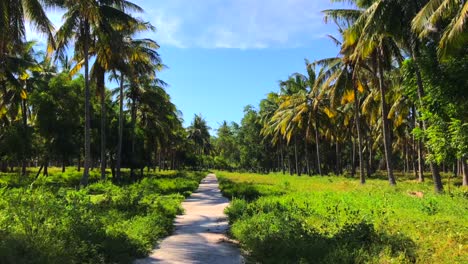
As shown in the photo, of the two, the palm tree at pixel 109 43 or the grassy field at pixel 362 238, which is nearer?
the grassy field at pixel 362 238

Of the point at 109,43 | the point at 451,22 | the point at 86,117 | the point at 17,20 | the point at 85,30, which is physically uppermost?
the point at 85,30

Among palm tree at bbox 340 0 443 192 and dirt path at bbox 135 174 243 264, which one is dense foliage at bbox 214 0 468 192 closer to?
palm tree at bbox 340 0 443 192

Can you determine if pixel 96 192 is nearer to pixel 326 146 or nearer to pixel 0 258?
pixel 0 258

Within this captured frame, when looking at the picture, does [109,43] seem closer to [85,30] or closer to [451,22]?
[85,30]

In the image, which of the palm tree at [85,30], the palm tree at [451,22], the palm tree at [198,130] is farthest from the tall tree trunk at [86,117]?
the palm tree at [198,130]

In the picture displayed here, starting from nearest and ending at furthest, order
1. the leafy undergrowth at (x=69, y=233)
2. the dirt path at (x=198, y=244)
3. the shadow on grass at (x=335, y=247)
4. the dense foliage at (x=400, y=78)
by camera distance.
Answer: the leafy undergrowth at (x=69, y=233) → the shadow on grass at (x=335, y=247) → the dirt path at (x=198, y=244) → the dense foliage at (x=400, y=78)

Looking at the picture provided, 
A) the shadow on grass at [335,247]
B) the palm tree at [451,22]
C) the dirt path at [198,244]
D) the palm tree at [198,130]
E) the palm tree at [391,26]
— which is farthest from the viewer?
the palm tree at [198,130]

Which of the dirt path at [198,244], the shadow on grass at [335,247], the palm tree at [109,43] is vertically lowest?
the dirt path at [198,244]

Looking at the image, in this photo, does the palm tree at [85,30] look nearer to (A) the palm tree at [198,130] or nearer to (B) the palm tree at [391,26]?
(B) the palm tree at [391,26]

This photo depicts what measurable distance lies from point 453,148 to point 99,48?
18.7 m

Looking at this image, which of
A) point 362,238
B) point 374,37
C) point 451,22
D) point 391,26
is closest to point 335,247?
point 362,238

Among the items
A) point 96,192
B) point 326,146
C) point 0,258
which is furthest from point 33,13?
point 326,146

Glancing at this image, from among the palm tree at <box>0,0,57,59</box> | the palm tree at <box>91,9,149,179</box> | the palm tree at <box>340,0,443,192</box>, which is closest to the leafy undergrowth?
the palm tree at <box>0,0,57,59</box>

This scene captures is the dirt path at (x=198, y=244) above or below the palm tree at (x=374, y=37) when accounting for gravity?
below
